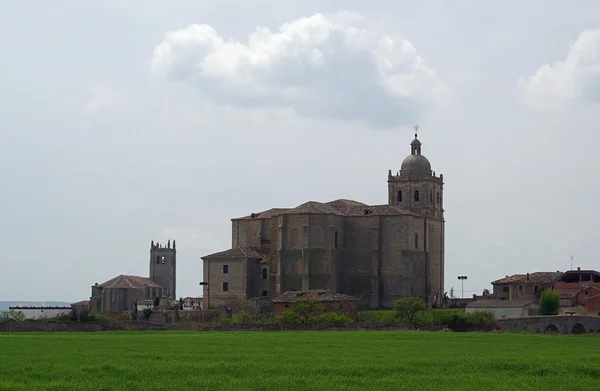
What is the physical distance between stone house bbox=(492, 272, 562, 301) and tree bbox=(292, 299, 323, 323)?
104 feet

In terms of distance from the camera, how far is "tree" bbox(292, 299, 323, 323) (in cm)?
7812

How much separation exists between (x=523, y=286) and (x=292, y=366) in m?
77.7

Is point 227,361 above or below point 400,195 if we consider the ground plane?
below

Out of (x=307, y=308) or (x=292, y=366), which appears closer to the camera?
(x=292, y=366)

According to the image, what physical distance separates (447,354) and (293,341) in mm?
11784

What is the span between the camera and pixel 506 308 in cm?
9444

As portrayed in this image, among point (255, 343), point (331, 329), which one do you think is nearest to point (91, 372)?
point (255, 343)

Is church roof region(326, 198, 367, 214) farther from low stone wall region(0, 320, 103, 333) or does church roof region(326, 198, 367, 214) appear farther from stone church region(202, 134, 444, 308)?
low stone wall region(0, 320, 103, 333)

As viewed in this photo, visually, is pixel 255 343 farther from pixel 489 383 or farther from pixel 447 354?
pixel 489 383

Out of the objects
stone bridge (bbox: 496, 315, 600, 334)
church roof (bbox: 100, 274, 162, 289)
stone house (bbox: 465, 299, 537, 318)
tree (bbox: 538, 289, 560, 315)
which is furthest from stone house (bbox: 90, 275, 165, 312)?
stone bridge (bbox: 496, 315, 600, 334)

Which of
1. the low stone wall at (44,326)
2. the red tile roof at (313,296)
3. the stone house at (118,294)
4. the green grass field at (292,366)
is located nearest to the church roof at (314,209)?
the red tile roof at (313,296)

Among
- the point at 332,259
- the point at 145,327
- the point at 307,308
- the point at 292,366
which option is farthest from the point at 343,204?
the point at 292,366

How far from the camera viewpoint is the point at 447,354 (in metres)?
40.2

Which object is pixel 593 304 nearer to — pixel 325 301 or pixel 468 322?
pixel 468 322
